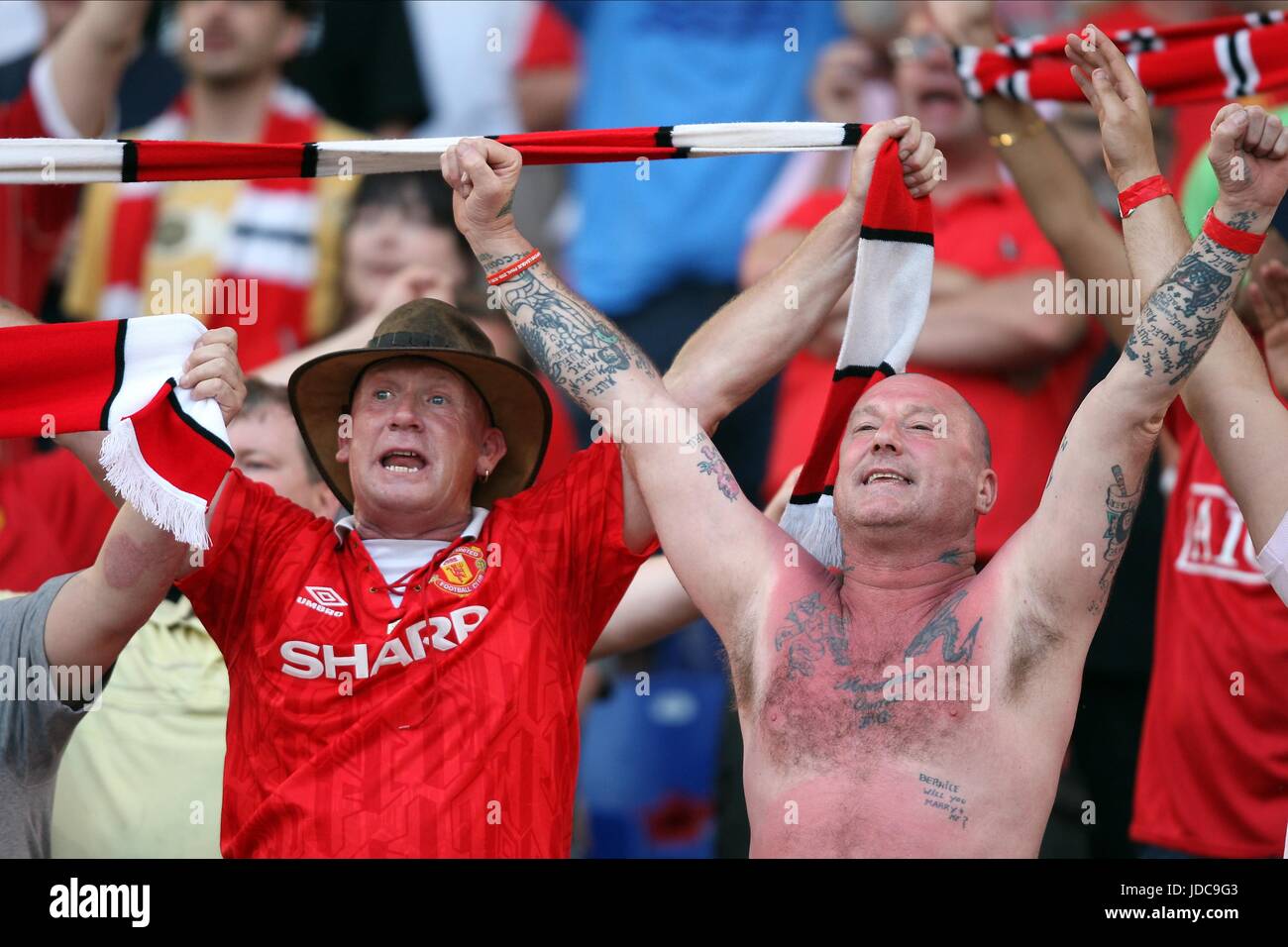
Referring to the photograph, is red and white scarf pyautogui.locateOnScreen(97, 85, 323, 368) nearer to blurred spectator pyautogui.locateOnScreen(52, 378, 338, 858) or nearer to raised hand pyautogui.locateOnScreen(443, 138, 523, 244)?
blurred spectator pyautogui.locateOnScreen(52, 378, 338, 858)

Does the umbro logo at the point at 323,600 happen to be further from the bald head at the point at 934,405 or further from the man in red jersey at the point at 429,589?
the bald head at the point at 934,405

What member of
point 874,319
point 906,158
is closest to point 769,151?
point 906,158

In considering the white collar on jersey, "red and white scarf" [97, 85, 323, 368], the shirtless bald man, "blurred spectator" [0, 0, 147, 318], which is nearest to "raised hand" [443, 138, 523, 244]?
the shirtless bald man

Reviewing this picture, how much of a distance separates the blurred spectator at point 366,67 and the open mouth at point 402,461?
93.5 inches

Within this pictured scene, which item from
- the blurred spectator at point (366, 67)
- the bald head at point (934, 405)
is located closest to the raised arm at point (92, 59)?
the blurred spectator at point (366, 67)

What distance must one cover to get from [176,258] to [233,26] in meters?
0.80

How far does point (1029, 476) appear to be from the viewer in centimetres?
A: 492

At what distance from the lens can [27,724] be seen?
3.70 meters

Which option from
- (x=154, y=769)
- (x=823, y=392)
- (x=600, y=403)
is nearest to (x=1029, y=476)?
(x=823, y=392)

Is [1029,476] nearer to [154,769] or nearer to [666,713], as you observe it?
[666,713]

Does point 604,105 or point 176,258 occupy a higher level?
point 604,105

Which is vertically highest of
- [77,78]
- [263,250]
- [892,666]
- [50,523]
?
[77,78]

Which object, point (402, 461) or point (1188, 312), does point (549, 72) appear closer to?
point (402, 461)

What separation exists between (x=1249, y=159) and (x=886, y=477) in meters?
0.90
